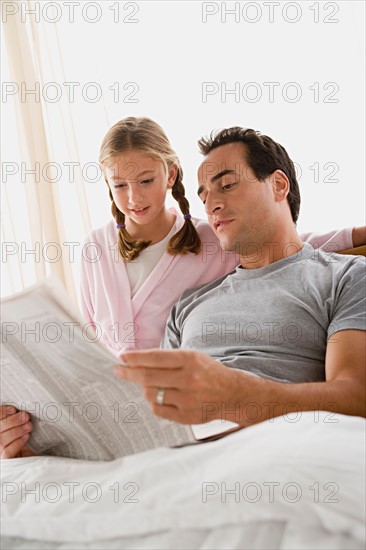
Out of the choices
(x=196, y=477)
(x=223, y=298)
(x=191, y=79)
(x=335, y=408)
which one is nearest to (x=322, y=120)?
(x=191, y=79)

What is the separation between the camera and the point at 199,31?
8.66ft

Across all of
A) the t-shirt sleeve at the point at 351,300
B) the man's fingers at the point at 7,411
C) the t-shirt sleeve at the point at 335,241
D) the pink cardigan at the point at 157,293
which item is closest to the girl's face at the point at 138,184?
the pink cardigan at the point at 157,293

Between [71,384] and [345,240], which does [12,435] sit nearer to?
[71,384]

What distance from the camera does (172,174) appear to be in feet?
6.18

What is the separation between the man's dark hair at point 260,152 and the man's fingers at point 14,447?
2.83 feet

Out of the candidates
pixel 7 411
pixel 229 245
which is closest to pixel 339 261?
pixel 229 245

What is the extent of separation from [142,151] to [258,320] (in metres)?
0.55

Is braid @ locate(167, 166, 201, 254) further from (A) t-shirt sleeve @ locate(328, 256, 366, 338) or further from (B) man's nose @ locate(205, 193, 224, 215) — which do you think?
(A) t-shirt sleeve @ locate(328, 256, 366, 338)

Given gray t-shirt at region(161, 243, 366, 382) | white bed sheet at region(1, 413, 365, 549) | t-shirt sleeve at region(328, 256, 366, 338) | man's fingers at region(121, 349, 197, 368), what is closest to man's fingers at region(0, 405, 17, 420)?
white bed sheet at region(1, 413, 365, 549)

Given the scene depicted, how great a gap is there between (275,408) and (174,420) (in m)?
0.25

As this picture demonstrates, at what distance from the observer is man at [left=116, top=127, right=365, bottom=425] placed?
3.35 feet

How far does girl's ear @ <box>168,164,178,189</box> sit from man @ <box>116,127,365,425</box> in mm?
112

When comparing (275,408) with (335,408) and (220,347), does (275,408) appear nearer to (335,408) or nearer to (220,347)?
(335,408)

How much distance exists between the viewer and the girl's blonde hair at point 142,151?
5.85 ft
